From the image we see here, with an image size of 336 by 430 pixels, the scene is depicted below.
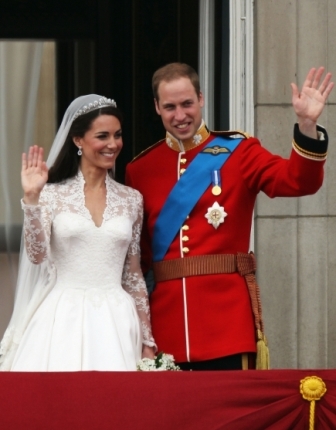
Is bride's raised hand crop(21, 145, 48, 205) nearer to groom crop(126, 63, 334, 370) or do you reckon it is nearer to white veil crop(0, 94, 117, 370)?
white veil crop(0, 94, 117, 370)

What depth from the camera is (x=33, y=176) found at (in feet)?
20.1

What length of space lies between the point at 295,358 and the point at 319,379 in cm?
229

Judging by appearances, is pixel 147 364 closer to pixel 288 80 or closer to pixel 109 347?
pixel 109 347

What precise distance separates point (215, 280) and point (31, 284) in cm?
78

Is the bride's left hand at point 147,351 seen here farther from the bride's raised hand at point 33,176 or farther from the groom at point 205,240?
the bride's raised hand at point 33,176

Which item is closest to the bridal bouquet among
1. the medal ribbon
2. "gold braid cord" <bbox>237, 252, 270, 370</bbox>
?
"gold braid cord" <bbox>237, 252, 270, 370</bbox>

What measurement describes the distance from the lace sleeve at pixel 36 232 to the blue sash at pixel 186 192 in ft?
1.56

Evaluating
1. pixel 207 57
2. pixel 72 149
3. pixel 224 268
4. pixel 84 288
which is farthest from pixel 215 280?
pixel 207 57

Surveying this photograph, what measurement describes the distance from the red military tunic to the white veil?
44 cm

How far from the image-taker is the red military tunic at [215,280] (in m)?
6.24

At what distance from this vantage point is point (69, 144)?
258 inches

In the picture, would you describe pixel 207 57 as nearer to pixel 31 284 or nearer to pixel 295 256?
pixel 295 256

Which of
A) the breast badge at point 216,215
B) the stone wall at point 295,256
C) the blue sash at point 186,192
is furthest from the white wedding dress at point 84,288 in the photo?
the stone wall at point 295,256

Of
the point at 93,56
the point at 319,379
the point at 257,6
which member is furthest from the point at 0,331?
the point at 319,379
